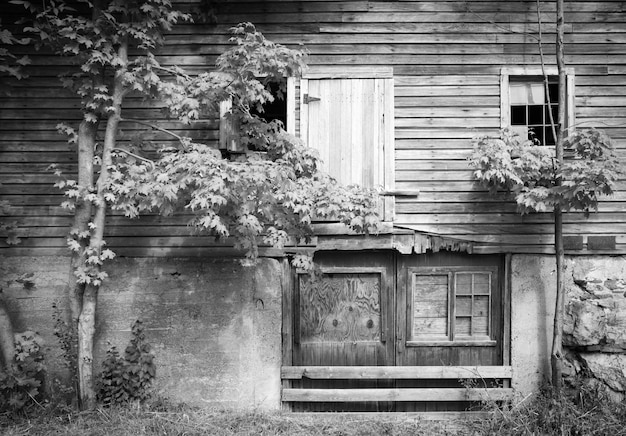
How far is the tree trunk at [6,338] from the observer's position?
7.10m

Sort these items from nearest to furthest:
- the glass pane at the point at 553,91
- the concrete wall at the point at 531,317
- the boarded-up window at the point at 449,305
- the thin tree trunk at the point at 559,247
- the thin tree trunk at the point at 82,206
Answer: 1. the thin tree trunk at the point at 82,206
2. the thin tree trunk at the point at 559,247
3. the concrete wall at the point at 531,317
4. the boarded-up window at the point at 449,305
5. the glass pane at the point at 553,91

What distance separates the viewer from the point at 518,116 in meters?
7.81

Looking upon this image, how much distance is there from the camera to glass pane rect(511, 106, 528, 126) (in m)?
7.79

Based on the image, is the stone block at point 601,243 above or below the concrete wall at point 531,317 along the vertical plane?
above

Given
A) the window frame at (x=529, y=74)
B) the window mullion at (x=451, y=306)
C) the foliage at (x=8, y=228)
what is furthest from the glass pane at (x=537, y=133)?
the foliage at (x=8, y=228)

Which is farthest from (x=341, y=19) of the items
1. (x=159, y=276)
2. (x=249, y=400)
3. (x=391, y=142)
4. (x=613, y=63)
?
(x=249, y=400)

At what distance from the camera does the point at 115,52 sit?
6.97 meters

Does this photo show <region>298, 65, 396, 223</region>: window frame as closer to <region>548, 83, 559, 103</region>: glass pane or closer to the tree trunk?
<region>548, 83, 559, 103</region>: glass pane

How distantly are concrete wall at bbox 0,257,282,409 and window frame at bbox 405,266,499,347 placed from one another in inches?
74.0

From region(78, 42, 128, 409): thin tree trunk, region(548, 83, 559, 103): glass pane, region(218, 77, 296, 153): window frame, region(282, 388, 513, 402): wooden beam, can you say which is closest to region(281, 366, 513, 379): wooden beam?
region(282, 388, 513, 402): wooden beam

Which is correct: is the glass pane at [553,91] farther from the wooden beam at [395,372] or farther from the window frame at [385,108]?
the wooden beam at [395,372]

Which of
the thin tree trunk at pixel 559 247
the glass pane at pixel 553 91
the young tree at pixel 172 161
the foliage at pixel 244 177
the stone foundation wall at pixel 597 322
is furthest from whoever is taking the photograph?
the glass pane at pixel 553 91

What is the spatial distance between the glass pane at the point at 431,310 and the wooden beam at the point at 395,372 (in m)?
0.51

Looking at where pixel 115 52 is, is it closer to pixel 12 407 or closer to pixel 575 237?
pixel 12 407
